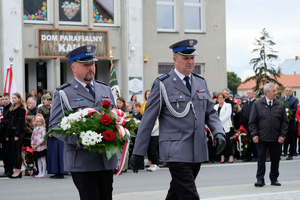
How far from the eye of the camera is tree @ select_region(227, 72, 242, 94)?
117 meters

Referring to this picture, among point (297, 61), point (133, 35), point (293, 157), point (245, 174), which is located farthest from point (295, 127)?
point (297, 61)

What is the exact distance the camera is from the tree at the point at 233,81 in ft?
383

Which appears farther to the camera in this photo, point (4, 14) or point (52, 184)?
point (4, 14)

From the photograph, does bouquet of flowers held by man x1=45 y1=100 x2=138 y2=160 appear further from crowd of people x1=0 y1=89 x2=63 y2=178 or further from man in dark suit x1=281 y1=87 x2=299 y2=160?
man in dark suit x1=281 y1=87 x2=299 y2=160

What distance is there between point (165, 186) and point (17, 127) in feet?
13.4

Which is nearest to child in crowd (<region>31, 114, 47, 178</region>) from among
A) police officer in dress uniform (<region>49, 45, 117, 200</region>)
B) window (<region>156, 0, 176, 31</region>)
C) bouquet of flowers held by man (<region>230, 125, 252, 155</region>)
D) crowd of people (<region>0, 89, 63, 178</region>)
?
crowd of people (<region>0, 89, 63, 178</region>)

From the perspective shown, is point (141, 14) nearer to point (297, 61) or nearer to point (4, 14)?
point (4, 14)

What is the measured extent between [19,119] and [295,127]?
9.47m

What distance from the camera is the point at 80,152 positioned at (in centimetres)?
525

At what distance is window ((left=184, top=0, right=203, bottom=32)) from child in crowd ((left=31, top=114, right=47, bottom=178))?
1278 centimetres

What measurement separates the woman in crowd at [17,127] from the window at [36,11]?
9622mm

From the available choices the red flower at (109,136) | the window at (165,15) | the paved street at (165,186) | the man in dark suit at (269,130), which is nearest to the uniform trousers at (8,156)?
the paved street at (165,186)

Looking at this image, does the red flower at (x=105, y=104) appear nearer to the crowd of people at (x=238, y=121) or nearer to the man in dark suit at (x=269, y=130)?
the man in dark suit at (x=269, y=130)

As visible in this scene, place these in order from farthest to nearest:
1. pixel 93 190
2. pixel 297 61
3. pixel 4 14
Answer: pixel 297 61 < pixel 4 14 < pixel 93 190
